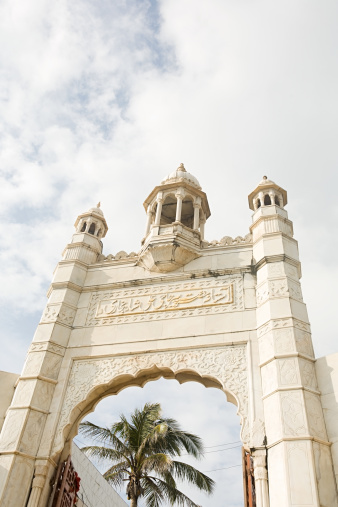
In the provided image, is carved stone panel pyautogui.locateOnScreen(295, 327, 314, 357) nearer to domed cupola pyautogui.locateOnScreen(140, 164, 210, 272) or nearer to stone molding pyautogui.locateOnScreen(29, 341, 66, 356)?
domed cupola pyautogui.locateOnScreen(140, 164, 210, 272)

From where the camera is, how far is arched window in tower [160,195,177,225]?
512 inches

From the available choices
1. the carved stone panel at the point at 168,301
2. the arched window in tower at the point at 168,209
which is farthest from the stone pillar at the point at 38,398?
the arched window in tower at the point at 168,209

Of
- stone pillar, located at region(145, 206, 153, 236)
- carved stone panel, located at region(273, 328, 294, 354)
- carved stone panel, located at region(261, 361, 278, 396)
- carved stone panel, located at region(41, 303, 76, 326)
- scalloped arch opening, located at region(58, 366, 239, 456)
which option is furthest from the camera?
stone pillar, located at region(145, 206, 153, 236)

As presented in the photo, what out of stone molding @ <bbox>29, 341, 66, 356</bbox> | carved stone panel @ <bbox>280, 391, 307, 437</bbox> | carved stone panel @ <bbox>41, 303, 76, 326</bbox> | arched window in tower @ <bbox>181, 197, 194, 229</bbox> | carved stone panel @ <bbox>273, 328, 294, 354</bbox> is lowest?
carved stone panel @ <bbox>280, 391, 307, 437</bbox>

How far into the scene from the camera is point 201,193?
12.5 meters

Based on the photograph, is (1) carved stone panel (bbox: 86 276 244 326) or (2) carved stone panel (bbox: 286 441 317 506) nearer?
(2) carved stone panel (bbox: 286 441 317 506)

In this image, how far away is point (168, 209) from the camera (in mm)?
13312

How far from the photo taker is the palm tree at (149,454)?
12812 mm

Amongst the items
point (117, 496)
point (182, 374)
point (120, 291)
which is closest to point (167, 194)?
point (120, 291)

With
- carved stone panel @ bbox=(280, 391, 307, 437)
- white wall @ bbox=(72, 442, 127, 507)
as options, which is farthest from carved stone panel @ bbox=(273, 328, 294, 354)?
white wall @ bbox=(72, 442, 127, 507)

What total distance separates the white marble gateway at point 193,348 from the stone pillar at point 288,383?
18mm

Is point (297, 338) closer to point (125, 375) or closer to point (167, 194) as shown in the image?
point (125, 375)

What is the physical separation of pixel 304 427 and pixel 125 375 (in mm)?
3431

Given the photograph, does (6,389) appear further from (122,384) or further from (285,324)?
(285,324)
